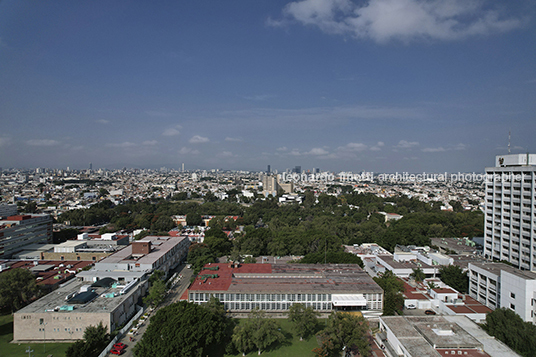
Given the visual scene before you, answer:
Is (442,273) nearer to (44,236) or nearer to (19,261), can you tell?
(19,261)

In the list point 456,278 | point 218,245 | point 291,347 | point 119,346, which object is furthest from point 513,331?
point 218,245

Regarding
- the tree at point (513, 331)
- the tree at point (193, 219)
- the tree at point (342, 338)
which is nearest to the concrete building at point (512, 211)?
the tree at point (513, 331)

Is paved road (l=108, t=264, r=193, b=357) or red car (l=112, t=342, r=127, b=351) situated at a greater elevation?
red car (l=112, t=342, r=127, b=351)

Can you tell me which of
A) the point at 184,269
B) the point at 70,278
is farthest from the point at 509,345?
the point at 70,278

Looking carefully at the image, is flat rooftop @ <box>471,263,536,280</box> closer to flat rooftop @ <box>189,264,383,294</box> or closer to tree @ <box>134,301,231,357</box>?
flat rooftop @ <box>189,264,383,294</box>

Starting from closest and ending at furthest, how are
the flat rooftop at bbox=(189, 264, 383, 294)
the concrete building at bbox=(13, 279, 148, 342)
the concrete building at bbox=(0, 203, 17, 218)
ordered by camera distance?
the concrete building at bbox=(13, 279, 148, 342) < the flat rooftop at bbox=(189, 264, 383, 294) < the concrete building at bbox=(0, 203, 17, 218)

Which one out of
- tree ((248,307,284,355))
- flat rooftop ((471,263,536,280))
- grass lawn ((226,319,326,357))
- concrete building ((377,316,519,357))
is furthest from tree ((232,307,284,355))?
flat rooftop ((471,263,536,280))

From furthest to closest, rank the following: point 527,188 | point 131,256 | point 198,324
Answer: point 131,256 < point 527,188 < point 198,324
